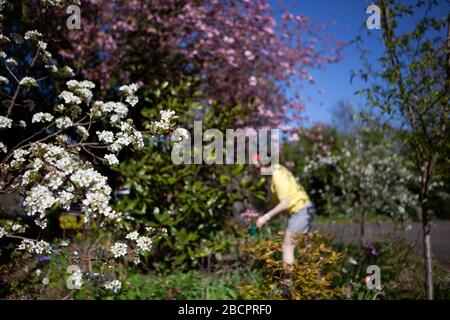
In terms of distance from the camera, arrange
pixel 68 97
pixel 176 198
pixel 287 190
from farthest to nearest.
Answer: pixel 176 198 → pixel 287 190 → pixel 68 97

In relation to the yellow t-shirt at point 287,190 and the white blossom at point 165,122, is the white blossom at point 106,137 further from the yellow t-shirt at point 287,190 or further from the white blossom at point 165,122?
the yellow t-shirt at point 287,190

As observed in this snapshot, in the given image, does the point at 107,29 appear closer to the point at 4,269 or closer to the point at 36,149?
the point at 4,269

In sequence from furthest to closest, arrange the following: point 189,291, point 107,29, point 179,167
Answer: point 107,29, point 179,167, point 189,291

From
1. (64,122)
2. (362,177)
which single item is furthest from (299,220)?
(362,177)

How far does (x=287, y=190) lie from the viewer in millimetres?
4016

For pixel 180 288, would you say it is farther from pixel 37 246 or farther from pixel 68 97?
pixel 68 97

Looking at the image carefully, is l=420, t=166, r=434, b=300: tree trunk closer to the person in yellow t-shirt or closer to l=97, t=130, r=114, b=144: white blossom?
the person in yellow t-shirt

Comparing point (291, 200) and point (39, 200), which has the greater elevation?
point (39, 200)

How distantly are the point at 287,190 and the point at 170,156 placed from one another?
4.80ft

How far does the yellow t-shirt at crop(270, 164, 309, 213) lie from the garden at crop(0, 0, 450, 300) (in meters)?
0.12

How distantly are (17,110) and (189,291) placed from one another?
3784mm

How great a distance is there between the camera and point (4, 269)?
115 inches

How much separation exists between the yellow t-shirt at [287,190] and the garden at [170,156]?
12 cm
